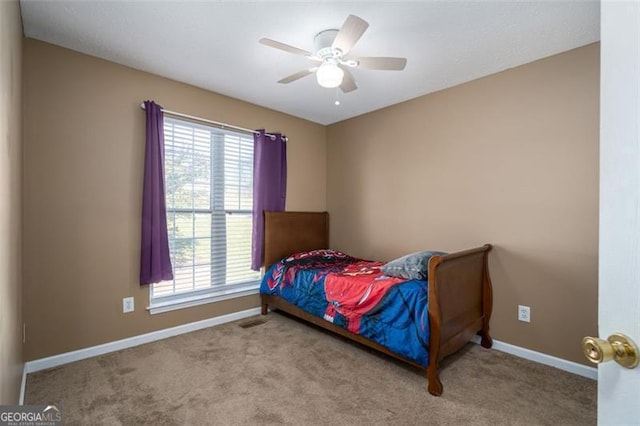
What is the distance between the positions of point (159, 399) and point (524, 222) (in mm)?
3004

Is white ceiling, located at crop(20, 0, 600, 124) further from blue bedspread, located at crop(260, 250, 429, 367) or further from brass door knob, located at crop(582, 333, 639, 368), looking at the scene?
brass door knob, located at crop(582, 333, 639, 368)

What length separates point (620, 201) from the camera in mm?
585

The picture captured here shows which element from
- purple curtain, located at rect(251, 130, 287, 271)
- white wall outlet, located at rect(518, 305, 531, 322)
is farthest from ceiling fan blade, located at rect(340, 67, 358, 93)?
white wall outlet, located at rect(518, 305, 531, 322)

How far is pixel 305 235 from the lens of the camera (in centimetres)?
397

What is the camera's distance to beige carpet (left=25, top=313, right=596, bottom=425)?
1.78 meters

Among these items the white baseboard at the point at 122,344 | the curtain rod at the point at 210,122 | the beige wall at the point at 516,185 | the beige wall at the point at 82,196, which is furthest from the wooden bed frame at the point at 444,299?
the beige wall at the point at 82,196

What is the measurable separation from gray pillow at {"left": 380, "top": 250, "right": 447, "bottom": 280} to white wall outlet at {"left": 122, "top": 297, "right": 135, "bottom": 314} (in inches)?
88.6

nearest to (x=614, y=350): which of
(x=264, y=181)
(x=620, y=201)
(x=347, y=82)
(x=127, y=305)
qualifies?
(x=620, y=201)

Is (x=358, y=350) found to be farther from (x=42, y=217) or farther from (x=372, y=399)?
(x=42, y=217)

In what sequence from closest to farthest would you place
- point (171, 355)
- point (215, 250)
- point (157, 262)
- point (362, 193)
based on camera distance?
point (171, 355) < point (157, 262) < point (215, 250) < point (362, 193)

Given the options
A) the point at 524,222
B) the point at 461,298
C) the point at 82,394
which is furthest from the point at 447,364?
the point at 82,394

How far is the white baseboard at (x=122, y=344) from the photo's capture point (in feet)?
7.41

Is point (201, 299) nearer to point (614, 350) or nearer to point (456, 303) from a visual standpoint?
point (456, 303)

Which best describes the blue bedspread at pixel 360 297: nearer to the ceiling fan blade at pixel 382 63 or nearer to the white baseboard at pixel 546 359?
the white baseboard at pixel 546 359
